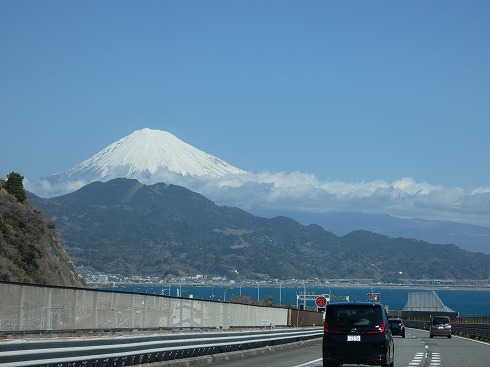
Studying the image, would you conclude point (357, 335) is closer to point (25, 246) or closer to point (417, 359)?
point (417, 359)


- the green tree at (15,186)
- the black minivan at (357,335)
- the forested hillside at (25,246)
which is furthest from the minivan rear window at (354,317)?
the green tree at (15,186)

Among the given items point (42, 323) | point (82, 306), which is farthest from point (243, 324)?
point (42, 323)

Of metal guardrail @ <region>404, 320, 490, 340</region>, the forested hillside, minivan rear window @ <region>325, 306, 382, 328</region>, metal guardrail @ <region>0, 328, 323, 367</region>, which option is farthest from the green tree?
minivan rear window @ <region>325, 306, 382, 328</region>

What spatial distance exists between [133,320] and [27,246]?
42.7m

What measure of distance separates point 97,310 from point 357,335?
22.7ft

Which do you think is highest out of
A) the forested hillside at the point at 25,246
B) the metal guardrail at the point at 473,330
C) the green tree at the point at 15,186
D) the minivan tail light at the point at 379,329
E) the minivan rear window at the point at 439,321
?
the green tree at the point at 15,186

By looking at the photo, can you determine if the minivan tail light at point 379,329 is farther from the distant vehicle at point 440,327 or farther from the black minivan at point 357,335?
the distant vehicle at point 440,327

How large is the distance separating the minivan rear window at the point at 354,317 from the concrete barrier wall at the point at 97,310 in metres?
6.17

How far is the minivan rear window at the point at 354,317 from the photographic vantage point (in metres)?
22.1

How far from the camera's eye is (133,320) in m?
26.6

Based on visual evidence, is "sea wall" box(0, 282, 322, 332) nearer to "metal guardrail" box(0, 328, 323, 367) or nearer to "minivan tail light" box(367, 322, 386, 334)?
"metal guardrail" box(0, 328, 323, 367)

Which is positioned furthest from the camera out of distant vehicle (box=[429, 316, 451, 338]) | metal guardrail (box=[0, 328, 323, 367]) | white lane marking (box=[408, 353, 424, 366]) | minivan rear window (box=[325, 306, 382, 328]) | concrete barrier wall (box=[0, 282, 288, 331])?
distant vehicle (box=[429, 316, 451, 338])

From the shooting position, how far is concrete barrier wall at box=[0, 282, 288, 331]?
19.7 m

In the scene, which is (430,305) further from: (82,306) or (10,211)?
(82,306)
